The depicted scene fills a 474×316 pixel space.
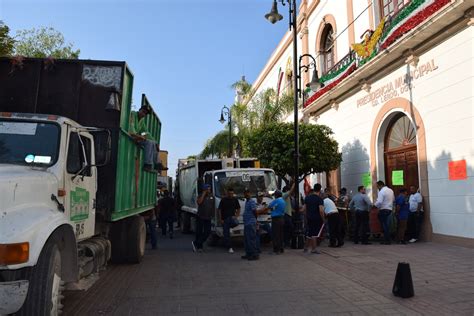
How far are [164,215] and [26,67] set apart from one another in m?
10.7

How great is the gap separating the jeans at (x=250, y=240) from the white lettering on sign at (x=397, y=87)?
703cm

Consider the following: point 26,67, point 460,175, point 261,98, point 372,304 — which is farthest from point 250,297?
point 261,98

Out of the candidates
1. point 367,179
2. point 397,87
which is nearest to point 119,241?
point 397,87

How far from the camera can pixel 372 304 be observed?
5844 millimetres

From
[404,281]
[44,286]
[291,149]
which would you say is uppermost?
[291,149]

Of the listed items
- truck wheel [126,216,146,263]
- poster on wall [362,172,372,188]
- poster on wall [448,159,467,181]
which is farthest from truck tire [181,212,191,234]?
poster on wall [448,159,467,181]

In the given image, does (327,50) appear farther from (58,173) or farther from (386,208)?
(58,173)

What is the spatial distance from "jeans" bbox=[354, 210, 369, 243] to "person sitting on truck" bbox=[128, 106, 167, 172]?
20.9 ft

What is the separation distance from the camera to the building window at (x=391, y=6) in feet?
47.3

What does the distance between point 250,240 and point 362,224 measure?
443cm

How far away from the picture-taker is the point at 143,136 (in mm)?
8688

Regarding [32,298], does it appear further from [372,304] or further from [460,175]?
[460,175]

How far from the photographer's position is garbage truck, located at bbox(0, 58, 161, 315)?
389cm

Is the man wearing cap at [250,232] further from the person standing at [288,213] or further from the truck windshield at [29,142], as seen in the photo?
the truck windshield at [29,142]
